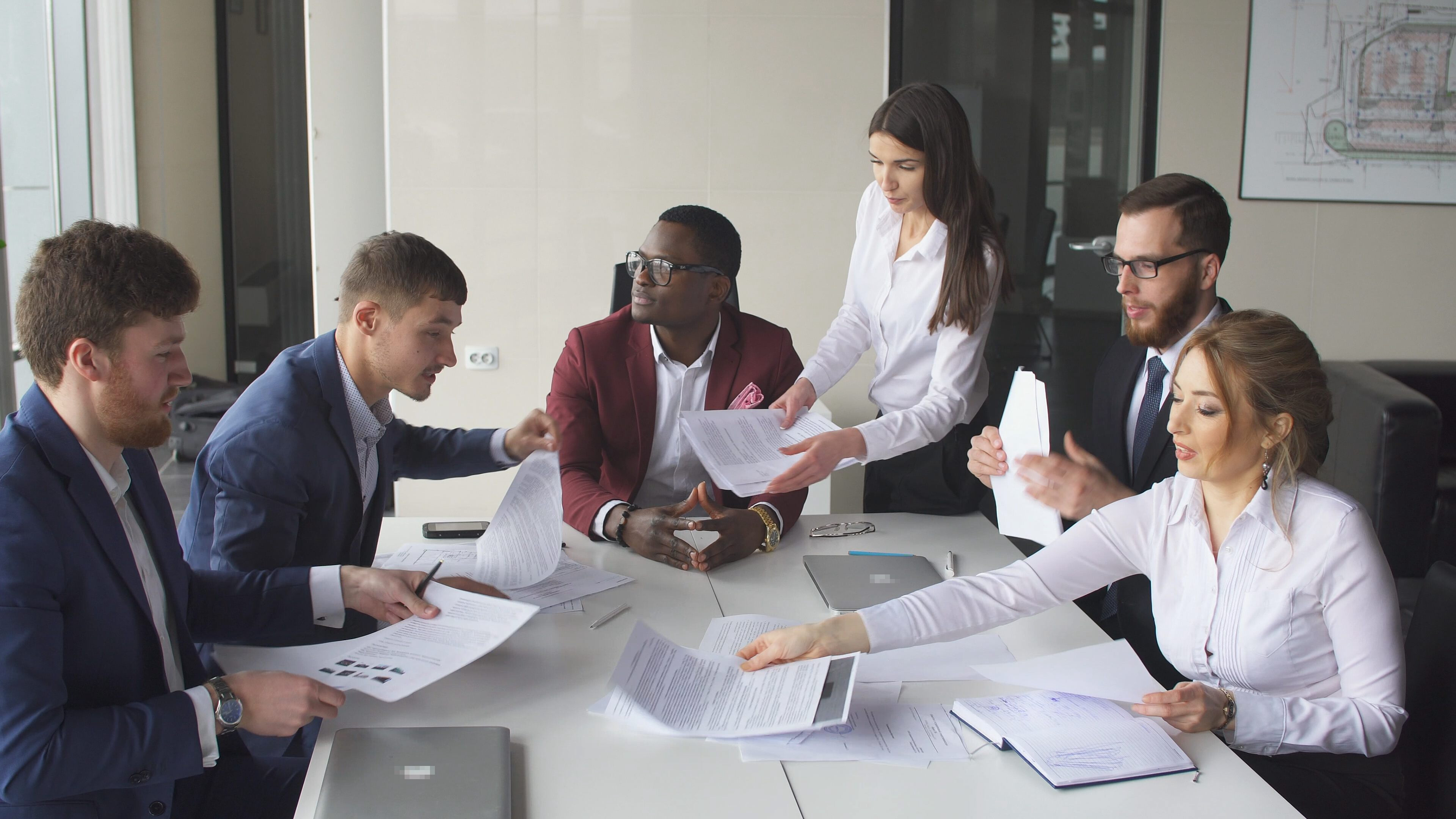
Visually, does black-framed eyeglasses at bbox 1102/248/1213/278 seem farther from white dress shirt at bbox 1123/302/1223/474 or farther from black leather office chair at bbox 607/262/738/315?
black leather office chair at bbox 607/262/738/315

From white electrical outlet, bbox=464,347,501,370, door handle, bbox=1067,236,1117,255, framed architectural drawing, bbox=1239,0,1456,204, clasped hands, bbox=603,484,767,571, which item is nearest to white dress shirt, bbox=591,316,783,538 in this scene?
clasped hands, bbox=603,484,767,571

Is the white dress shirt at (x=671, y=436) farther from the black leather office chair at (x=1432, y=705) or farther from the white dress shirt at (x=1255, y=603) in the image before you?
the black leather office chair at (x=1432, y=705)

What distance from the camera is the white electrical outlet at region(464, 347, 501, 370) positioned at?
4281mm

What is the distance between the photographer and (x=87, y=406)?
1442 millimetres

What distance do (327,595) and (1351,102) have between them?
4.50 m

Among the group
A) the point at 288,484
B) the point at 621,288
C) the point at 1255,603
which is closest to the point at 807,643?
the point at 1255,603

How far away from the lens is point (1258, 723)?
1.49m

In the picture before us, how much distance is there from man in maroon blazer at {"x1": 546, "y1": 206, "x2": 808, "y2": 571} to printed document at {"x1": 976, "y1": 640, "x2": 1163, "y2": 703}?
33.4 inches

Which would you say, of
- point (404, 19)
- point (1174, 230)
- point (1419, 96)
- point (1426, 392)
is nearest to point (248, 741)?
point (1174, 230)

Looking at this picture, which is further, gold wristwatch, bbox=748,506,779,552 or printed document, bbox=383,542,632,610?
gold wristwatch, bbox=748,506,779,552

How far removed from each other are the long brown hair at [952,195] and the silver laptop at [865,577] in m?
0.72

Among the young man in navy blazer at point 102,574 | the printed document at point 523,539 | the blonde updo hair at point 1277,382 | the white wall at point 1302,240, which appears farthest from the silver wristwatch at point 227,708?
the white wall at point 1302,240

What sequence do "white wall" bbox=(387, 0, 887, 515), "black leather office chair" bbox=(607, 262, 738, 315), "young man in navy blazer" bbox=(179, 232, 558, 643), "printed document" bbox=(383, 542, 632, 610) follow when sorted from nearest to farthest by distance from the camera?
1. "young man in navy blazer" bbox=(179, 232, 558, 643)
2. "printed document" bbox=(383, 542, 632, 610)
3. "black leather office chair" bbox=(607, 262, 738, 315)
4. "white wall" bbox=(387, 0, 887, 515)

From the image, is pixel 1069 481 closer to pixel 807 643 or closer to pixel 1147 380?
pixel 1147 380
